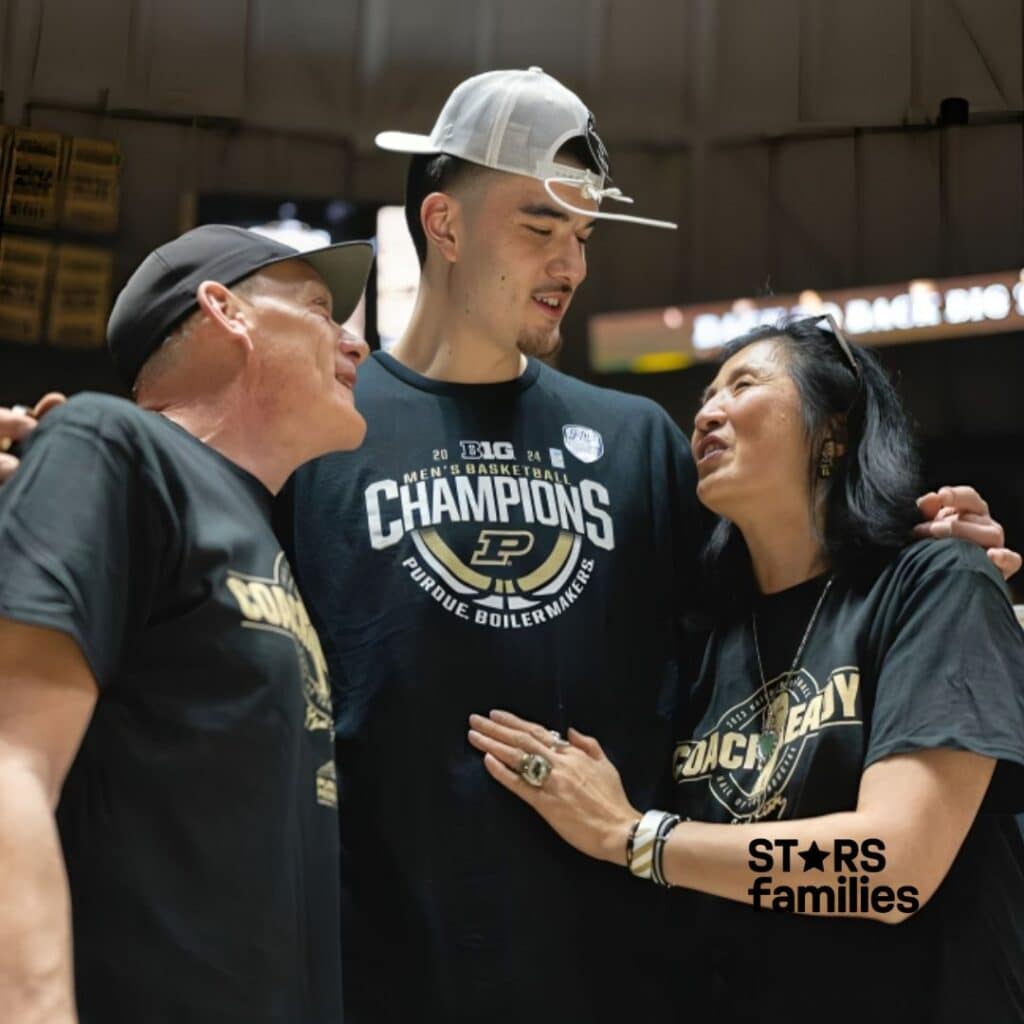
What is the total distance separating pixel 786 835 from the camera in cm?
186

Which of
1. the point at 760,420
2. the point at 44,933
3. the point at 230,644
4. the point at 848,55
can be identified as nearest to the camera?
the point at 44,933

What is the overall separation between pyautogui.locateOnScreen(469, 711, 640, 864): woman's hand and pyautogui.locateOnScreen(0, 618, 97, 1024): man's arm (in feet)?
2.56

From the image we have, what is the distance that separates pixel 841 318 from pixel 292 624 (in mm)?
2596

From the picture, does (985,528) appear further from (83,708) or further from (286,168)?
(286,168)

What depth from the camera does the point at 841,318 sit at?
3.85m

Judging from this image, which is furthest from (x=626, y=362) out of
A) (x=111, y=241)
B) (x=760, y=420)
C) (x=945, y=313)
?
(x=760, y=420)

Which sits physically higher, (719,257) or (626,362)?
(719,257)

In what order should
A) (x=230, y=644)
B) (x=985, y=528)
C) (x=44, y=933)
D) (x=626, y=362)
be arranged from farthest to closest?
(x=626, y=362), (x=985, y=528), (x=230, y=644), (x=44, y=933)

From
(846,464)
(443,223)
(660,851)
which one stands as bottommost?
(660,851)

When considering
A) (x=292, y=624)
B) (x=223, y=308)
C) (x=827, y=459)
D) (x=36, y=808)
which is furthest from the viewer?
(x=827, y=459)

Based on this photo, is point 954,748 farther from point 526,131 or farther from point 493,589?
point 526,131

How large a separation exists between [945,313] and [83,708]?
3.04 metres

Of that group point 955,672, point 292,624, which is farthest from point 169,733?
point 955,672

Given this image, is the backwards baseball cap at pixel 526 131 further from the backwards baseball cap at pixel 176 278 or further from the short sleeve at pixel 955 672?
the short sleeve at pixel 955 672
